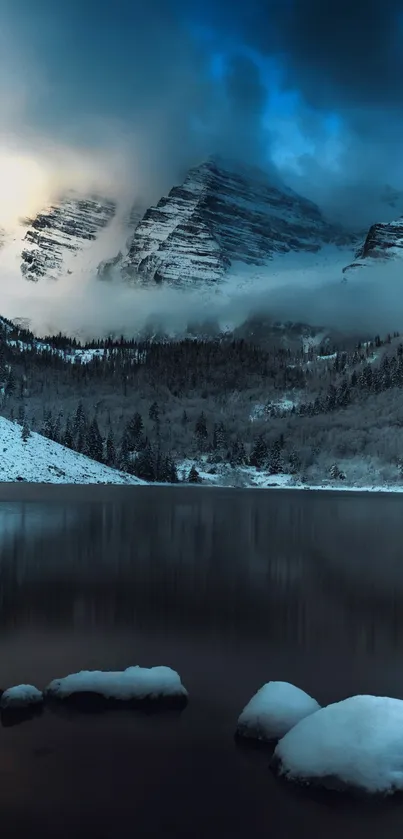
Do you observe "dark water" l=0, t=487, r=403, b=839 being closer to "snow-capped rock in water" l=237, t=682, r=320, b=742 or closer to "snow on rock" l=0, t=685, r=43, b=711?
"snow-capped rock in water" l=237, t=682, r=320, b=742

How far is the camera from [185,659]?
2514cm

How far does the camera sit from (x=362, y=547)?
64.9m

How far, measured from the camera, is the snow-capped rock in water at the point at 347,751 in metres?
15.6

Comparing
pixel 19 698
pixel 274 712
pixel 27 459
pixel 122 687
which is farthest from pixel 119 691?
pixel 27 459

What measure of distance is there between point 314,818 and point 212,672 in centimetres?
965

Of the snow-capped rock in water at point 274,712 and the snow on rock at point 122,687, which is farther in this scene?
the snow on rock at point 122,687

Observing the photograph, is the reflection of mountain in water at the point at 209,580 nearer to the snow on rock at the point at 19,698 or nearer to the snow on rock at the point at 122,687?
the snow on rock at the point at 122,687

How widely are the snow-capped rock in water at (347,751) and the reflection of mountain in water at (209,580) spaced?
11284mm

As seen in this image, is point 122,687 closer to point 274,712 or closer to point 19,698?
point 19,698

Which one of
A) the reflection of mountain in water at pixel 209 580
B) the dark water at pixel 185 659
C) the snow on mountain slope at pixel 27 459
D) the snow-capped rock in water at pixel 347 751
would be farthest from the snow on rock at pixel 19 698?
the snow on mountain slope at pixel 27 459

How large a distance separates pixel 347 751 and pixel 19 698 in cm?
984

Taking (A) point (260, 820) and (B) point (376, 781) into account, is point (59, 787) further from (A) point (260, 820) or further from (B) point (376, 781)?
(B) point (376, 781)

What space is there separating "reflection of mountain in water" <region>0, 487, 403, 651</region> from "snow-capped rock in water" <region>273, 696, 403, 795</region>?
37.0 ft

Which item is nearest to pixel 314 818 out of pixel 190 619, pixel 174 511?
pixel 190 619
